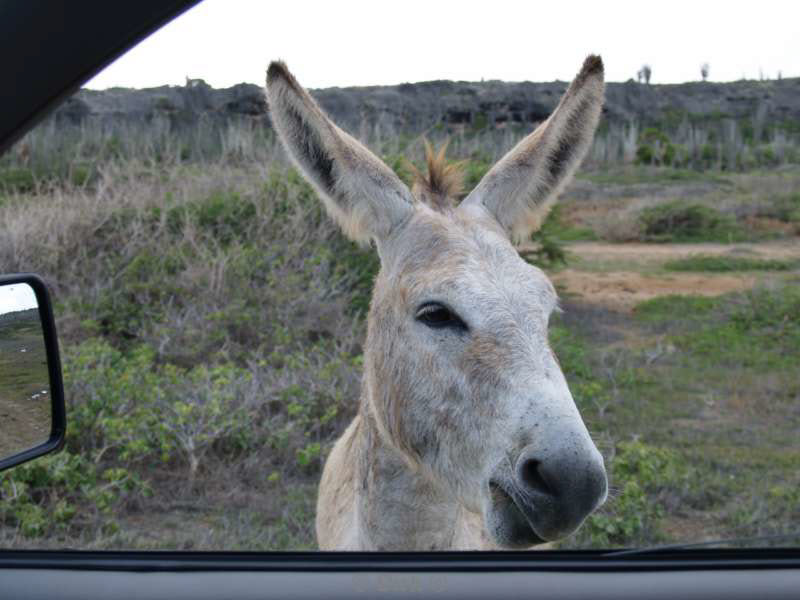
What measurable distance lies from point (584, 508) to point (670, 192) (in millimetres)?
10358

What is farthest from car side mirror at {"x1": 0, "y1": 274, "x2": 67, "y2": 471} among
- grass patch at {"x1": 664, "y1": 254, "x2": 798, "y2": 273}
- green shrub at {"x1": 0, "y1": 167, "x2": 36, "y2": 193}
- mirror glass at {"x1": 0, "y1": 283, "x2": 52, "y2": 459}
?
grass patch at {"x1": 664, "y1": 254, "x2": 798, "y2": 273}

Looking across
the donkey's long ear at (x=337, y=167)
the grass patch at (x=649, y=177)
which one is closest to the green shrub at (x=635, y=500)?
the donkey's long ear at (x=337, y=167)

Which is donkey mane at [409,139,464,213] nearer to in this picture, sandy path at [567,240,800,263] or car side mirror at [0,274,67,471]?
car side mirror at [0,274,67,471]

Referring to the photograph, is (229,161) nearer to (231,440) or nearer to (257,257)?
(257,257)

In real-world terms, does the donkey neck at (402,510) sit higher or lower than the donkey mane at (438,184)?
lower

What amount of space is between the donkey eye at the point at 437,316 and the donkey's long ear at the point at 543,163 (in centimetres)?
62

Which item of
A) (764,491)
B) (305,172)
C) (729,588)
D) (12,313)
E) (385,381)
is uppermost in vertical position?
(305,172)

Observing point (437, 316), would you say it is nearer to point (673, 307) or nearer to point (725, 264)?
point (673, 307)

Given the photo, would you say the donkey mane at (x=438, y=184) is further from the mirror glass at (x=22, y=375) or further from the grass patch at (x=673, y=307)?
the grass patch at (x=673, y=307)

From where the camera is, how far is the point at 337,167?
8.88 feet

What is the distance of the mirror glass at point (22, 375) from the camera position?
5.56ft

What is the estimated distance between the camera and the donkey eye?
2324 mm

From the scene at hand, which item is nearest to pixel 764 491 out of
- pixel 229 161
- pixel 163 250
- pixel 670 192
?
pixel 163 250

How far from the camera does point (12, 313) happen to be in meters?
1.72
